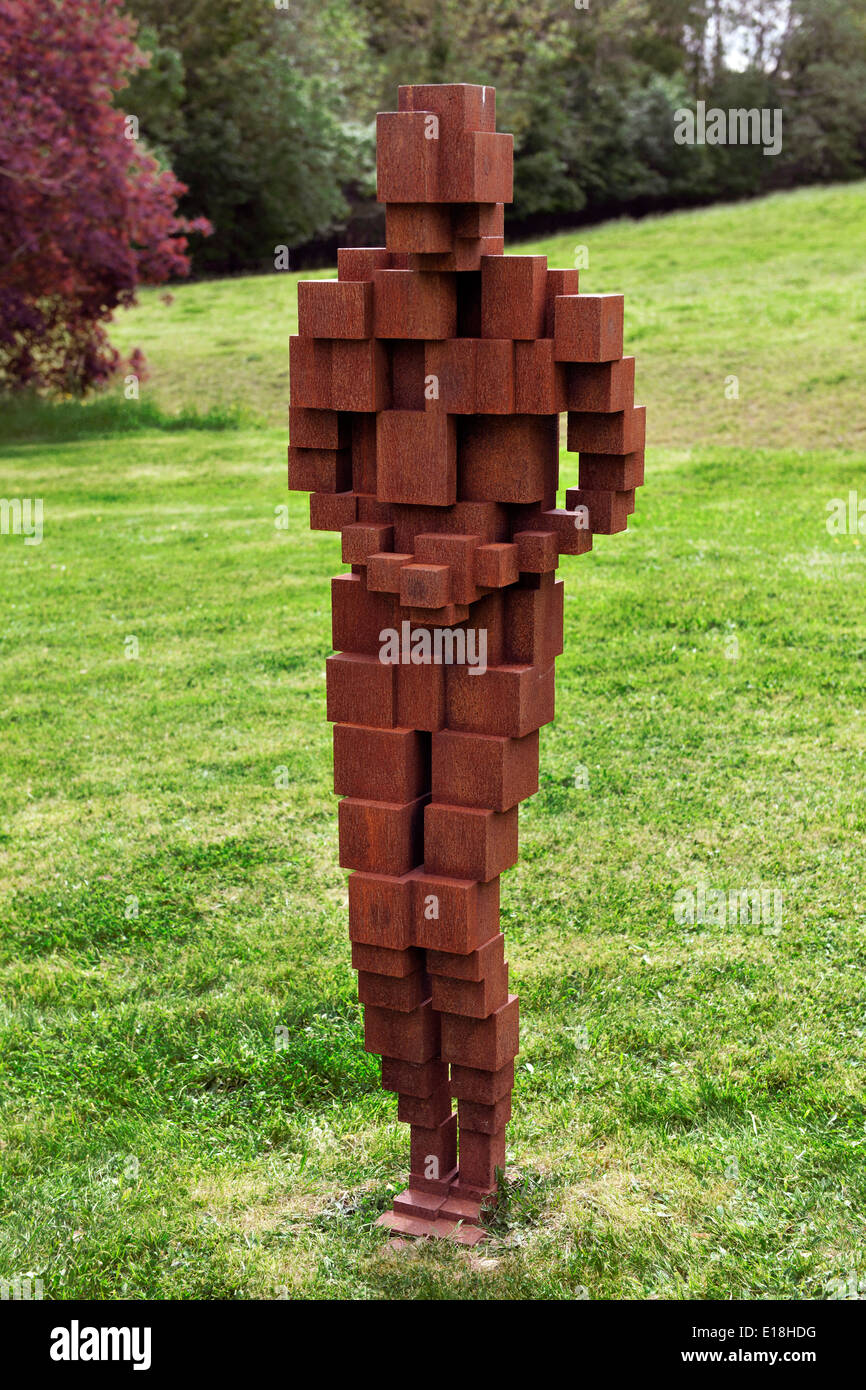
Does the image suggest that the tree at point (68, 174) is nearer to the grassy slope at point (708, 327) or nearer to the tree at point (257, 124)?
the grassy slope at point (708, 327)

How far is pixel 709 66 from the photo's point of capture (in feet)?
139

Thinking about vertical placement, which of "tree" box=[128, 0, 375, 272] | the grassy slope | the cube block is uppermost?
"tree" box=[128, 0, 375, 272]

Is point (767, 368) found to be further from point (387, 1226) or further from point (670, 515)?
point (387, 1226)

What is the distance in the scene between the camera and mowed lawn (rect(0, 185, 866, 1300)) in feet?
10.5

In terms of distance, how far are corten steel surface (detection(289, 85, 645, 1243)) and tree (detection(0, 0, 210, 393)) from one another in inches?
538

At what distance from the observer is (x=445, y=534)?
2.80 m

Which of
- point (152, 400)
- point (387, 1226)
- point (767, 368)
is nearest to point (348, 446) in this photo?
point (387, 1226)

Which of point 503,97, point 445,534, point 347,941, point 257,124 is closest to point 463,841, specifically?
point 445,534

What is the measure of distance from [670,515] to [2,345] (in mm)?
10006

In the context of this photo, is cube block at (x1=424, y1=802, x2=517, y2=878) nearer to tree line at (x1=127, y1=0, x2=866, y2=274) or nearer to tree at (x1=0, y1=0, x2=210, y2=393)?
tree at (x1=0, y1=0, x2=210, y2=393)

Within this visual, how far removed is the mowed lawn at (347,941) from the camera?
3.19m

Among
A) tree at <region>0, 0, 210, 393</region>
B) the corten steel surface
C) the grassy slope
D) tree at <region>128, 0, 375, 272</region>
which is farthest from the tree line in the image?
the corten steel surface

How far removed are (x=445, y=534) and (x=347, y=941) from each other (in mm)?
2242

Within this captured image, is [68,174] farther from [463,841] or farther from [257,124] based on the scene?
[257,124]
